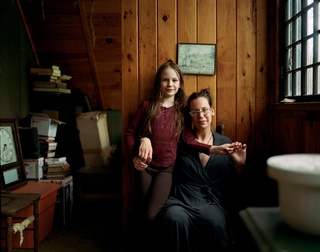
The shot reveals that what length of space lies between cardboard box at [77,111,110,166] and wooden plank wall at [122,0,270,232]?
123cm

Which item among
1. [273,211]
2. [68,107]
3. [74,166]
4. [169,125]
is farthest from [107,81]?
[273,211]

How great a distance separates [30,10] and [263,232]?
3.49 metres

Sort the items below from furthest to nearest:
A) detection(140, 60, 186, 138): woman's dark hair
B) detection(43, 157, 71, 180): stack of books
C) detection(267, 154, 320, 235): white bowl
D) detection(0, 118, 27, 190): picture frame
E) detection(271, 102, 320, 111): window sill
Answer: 1. detection(43, 157, 71, 180): stack of books
2. detection(0, 118, 27, 190): picture frame
3. detection(140, 60, 186, 138): woman's dark hair
4. detection(271, 102, 320, 111): window sill
5. detection(267, 154, 320, 235): white bowl

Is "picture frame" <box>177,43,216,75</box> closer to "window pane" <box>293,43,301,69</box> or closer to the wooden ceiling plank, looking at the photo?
"window pane" <box>293,43,301,69</box>

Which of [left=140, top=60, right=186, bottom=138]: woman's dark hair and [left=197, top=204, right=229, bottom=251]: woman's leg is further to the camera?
[left=140, top=60, right=186, bottom=138]: woman's dark hair

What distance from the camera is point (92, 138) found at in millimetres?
3627

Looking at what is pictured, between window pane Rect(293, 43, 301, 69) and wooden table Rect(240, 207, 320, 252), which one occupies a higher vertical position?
window pane Rect(293, 43, 301, 69)

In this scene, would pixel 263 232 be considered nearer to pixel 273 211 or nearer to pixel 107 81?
pixel 273 211

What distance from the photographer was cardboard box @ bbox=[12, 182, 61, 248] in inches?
95.1

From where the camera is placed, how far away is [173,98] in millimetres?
2357

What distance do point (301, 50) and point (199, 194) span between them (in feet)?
3.58

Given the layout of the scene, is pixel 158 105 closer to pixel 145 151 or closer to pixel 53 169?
pixel 145 151

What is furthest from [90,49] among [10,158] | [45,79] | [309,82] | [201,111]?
[309,82]

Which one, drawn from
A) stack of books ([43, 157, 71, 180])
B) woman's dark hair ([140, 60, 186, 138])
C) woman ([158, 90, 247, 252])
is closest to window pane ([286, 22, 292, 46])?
woman ([158, 90, 247, 252])
